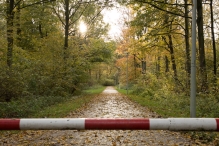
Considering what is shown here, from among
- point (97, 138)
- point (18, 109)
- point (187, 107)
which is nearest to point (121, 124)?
point (97, 138)

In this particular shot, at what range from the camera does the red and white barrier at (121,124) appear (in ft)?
10.2

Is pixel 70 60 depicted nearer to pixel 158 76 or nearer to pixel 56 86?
pixel 56 86

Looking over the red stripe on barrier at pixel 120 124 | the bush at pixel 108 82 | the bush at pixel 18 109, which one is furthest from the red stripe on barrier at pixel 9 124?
the bush at pixel 108 82

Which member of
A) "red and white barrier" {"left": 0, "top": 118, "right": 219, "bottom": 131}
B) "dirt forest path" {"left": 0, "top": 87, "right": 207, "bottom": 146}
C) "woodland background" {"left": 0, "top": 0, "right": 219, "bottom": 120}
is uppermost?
"woodland background" {"left": 0, "top": 0, "right": 219, "bottom": 120}

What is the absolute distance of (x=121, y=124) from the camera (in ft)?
10.3

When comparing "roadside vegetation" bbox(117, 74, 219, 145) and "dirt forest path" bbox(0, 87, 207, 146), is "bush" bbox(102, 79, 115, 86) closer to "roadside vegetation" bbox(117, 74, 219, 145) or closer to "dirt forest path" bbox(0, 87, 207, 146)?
"roadside vegetation" bbox(117, 74, 219, 145)

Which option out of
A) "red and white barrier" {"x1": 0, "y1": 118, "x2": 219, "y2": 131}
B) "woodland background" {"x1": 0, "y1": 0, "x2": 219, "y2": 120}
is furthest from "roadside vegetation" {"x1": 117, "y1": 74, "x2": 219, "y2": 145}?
"red and white barrier" {"x1": 0, "y1": 118, "x2": 219, "y2": 131}

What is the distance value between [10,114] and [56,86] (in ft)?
26.2

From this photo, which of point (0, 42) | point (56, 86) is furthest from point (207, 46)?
point (0, 42)

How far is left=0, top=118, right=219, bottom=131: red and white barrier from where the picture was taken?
3113 mm

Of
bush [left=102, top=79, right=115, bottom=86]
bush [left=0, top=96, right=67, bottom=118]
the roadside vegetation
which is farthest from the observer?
bush [left=102, top=79, right=115, bottom=86]

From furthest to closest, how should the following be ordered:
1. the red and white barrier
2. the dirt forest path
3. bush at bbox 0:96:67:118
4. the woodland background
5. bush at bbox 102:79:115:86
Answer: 1. bush at bbox 102:79:115:86
2. the woodland background
3. bush at bbox 0:96:67:118
4. the dirt forest path
5. the red and white barrier

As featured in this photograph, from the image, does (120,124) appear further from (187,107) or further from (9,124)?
(187,107)

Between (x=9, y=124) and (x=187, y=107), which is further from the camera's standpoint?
(x=187, y=107)
